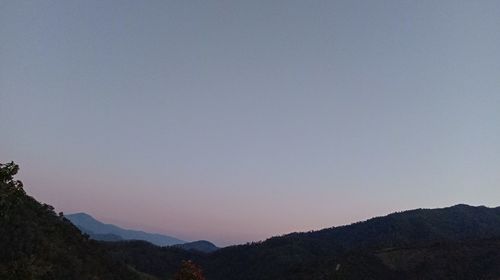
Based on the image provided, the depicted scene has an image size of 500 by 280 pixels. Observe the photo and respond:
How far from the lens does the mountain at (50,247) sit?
43441mm

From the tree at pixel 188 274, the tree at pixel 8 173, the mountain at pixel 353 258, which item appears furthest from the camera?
the mountain at pixel 353 258

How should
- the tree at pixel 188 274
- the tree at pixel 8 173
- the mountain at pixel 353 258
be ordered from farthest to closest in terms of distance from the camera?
the mountain at pixel 353 258 < the tree at pixel 188 274 < the tree at pixel 8 173

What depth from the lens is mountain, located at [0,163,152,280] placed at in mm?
43441

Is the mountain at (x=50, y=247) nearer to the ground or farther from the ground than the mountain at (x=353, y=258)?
nearer to the ground

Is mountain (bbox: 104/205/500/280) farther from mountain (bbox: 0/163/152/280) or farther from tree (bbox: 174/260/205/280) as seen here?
tree (bbox: 174/260/205/280)

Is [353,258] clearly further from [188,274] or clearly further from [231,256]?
[188,274]

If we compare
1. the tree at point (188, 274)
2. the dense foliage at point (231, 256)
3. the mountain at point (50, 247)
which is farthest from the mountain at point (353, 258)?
the tree at point (188, 274)

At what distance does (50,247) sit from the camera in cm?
5212

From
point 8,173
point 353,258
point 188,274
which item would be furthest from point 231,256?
point 8,173

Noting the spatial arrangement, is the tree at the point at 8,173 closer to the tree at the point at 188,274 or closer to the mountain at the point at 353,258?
the tree at the point at 188,274

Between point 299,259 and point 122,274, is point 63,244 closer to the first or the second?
point 122,274

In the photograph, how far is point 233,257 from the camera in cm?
18988

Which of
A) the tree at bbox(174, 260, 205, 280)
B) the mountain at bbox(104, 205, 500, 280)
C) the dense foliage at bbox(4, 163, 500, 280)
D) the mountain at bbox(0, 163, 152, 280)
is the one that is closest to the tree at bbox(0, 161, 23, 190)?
the dense foliage at bbox(4, 163, 500, 280)

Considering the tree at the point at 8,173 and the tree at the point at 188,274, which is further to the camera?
the tree at the point at 188,274
